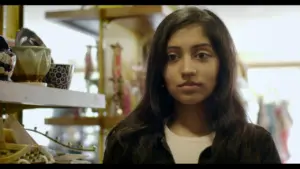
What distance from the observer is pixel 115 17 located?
1494 millimetres

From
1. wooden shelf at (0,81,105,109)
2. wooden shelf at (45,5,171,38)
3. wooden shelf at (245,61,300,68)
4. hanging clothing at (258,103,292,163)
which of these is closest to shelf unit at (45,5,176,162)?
wooden shelf at (45,5,171,38)

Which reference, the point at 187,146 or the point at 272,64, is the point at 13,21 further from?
the point at 272,64

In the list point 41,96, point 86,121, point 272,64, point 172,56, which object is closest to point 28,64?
point 41,96

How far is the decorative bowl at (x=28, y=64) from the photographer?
0.73m

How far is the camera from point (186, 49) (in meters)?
0.52

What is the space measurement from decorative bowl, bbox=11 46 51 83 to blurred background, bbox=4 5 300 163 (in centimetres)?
16

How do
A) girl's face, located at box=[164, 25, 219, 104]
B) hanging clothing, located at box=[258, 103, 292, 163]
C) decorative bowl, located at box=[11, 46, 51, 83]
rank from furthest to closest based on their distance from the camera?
hanging clothing, located at box=[258, 103, 292, 163] → decorative bowl, located at box=[11, 46, 51, 83] → girl's face, located at box=[164, 25, 219, 104]

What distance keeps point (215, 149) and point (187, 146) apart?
34 mm

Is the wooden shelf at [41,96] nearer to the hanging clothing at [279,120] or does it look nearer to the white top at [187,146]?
the white top at [187,146]

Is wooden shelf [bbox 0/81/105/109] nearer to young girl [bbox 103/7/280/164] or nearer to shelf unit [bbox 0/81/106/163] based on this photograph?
shelf unit [bbox 0/81/106/163]

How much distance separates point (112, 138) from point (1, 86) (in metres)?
0.17

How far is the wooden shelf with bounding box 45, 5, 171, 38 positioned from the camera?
139 centimetres

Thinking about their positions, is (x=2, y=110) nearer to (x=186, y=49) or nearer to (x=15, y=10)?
(x=15, y=10)

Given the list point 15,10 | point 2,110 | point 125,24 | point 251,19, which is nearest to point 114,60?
point 125,24
